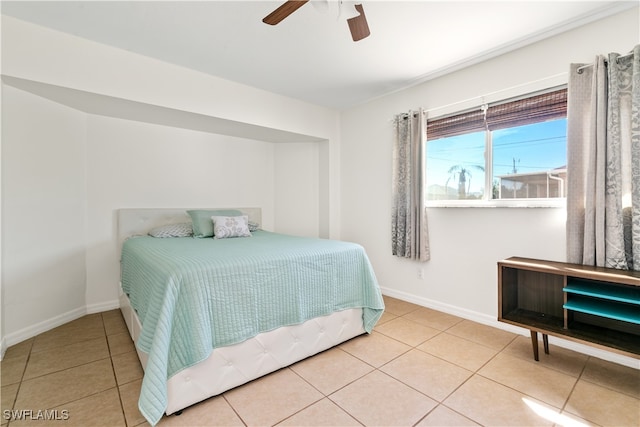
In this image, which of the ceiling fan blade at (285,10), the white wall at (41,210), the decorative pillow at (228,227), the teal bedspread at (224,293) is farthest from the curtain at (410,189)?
the white wall at (41,210)

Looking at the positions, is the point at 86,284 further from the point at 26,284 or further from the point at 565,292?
the point at 565,292

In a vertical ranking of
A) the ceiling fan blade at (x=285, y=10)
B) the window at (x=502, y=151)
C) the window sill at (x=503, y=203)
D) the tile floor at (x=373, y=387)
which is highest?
the ceiling fan blade at (x=285, y=10)

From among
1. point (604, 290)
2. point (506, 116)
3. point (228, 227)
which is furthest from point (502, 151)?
point (228, 227)

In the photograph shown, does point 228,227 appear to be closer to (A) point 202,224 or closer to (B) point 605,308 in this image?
(A) point 202,224

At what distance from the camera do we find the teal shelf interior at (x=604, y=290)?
169cm

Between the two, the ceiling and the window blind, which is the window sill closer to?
the window blind

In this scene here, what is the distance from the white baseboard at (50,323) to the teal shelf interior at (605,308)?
3956mm

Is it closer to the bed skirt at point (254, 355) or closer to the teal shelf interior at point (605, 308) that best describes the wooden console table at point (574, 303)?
the teal shelf interior at point (605, 308)

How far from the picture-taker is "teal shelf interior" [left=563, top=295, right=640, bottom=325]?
1.68 metres

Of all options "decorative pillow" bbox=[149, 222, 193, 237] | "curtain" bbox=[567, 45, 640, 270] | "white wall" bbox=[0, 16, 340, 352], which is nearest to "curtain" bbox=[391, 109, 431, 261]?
"white wall" bbox=[0, 16, 340, 352]

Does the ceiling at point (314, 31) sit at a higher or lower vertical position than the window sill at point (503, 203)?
higher

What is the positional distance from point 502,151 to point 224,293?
2648 millimetres

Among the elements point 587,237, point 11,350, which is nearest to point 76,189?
point 11,350

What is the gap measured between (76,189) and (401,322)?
11.3ft
